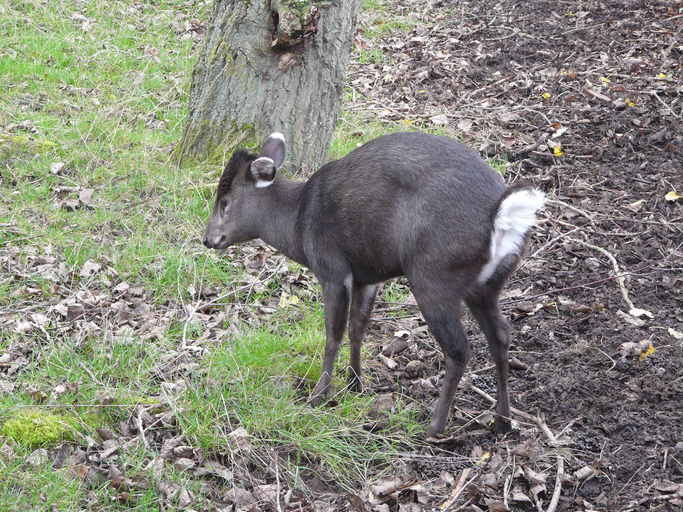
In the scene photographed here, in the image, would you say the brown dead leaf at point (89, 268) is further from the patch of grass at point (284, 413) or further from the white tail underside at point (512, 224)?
the white tail underside at point (512, 224)

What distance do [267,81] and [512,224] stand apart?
2.97 metres

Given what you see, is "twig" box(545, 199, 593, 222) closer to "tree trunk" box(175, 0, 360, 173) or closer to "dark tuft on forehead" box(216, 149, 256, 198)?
"tree trunk" box(175, 0, 360, 173)

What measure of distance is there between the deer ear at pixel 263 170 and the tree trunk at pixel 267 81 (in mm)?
1371

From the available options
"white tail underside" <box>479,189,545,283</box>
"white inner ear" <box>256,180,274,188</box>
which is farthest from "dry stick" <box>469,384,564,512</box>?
"white inner ear" <box>256,180,274,188</box>

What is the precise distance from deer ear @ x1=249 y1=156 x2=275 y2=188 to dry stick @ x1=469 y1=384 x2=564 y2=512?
1660mm

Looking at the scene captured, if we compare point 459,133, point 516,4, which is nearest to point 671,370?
point 459,133

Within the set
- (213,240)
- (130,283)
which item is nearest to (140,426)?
(213,240)

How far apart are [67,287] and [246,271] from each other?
1151mm

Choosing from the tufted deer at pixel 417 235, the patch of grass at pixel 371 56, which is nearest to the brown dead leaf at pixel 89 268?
the tufted deer at pixel 417 235

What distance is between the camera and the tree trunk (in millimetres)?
6277

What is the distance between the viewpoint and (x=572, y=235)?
609 cm

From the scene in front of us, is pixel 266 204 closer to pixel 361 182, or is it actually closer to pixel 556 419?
pixel 361 182

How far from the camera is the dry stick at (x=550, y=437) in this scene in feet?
12.4

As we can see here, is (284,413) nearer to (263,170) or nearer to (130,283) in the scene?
(263,170)
